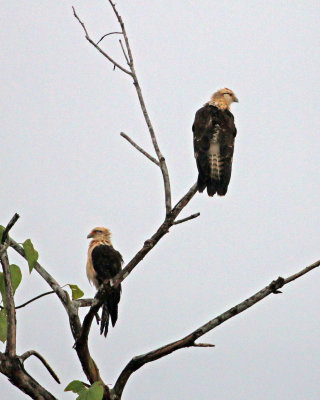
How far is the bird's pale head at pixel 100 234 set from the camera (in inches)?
408

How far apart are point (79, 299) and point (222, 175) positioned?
252 cm

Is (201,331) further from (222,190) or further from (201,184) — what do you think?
(222,190)

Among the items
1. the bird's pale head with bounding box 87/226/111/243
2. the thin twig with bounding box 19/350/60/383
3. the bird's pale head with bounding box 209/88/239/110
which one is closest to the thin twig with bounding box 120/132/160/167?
the thin twig with bounding box 19/350/60/383

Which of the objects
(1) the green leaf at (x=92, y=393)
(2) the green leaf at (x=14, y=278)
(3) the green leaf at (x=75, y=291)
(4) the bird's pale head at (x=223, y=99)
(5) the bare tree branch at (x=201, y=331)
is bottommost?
(1) the green leaf at (x=92, y=393)

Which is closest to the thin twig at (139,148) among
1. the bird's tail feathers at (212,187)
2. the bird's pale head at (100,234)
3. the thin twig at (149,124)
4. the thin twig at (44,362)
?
the thin twig at (149,124)

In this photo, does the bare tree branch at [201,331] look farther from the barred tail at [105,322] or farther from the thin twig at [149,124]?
the barred tail at [105,322]

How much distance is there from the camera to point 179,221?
4.52 meters

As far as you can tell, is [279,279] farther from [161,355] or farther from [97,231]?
[97,231]

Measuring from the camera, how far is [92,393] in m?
4.23

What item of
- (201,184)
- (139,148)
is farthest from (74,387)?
(201,184)

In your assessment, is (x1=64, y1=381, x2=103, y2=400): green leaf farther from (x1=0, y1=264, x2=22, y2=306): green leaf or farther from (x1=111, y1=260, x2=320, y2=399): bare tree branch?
(x1=0, y1=264, x2=22, y2=306): green leaf

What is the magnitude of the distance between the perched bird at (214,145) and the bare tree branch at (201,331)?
220 cm

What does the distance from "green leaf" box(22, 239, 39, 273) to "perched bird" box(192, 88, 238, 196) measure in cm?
231

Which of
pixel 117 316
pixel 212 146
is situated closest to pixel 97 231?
pixel 117 316
